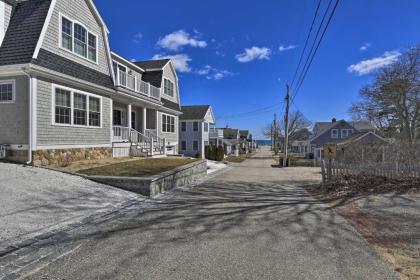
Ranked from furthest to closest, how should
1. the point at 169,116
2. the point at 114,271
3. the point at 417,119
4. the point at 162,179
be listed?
1. the point at 169,116
2. the point at 417,119
3. the point at 162,179
4. the point at 114,271

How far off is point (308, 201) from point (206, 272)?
613cm

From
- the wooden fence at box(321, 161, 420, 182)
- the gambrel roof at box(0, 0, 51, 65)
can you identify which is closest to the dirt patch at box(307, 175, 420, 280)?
the wooden fence at box(321, 161, 420, 182)

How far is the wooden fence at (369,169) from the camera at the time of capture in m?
11.4

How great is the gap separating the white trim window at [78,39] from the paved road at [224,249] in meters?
10.0

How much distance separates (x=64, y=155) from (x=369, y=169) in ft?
42.6

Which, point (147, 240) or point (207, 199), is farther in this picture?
point (207, 199)

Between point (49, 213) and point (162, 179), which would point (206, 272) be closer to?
point (49, 213)

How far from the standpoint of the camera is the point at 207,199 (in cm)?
916

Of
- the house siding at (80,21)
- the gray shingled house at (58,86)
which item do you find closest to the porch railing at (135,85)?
the gray shingled house at (58,86)

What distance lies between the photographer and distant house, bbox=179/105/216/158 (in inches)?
1655

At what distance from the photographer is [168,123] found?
26297mm

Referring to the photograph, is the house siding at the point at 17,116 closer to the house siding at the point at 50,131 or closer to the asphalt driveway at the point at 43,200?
the house siding at the point at 50,131

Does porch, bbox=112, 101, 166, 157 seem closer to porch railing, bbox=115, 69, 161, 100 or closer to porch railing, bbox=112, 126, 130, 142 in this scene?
porch railing, bbox=112, 126, 130, 142

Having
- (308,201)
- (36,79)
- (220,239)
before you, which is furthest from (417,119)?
(36,79)
